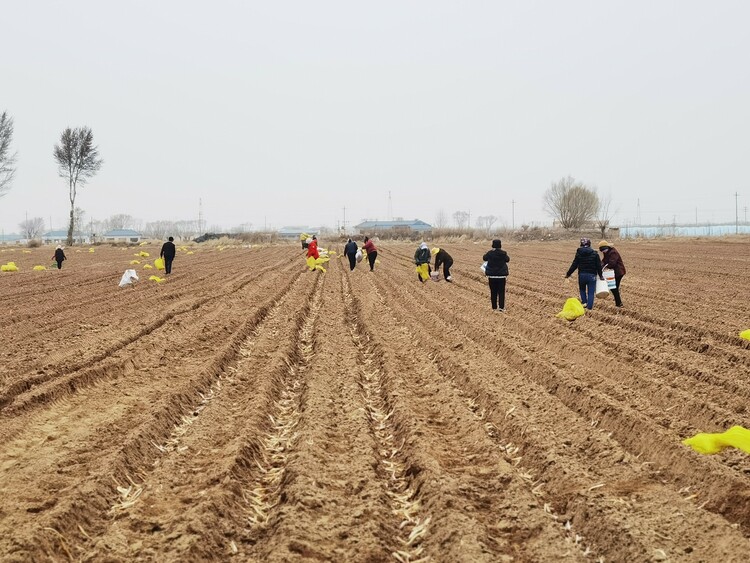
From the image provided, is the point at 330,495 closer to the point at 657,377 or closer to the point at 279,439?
the point at 279,439

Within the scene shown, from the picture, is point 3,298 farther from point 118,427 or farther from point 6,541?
point 6,541

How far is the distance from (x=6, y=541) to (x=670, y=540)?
4159 millimetres

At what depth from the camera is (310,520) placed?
14.7 feet

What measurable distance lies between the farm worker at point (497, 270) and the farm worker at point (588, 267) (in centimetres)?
137


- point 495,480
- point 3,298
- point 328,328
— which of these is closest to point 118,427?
point 495,480

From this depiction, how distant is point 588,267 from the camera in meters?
14.2

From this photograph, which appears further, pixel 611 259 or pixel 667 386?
pixel 611 259

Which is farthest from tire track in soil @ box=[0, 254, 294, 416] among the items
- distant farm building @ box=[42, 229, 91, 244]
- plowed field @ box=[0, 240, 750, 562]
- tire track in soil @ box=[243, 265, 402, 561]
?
distant farm building @ box=[42, 229, 91, 244]

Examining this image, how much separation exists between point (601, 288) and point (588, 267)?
0.59 meters

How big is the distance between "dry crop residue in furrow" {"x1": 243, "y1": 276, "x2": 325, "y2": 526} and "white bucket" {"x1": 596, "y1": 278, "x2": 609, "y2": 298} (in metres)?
6.60

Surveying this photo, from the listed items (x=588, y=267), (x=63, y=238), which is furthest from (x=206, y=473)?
(x=63, y=238)

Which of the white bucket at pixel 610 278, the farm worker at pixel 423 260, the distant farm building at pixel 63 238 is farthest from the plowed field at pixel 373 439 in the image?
the distant farm building at pixel 63 238

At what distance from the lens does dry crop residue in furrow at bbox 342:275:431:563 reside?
14.1 ft

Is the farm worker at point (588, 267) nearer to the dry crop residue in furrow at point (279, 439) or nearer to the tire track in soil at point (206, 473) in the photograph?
the dry crop residue in furrow at point (279, 439)
